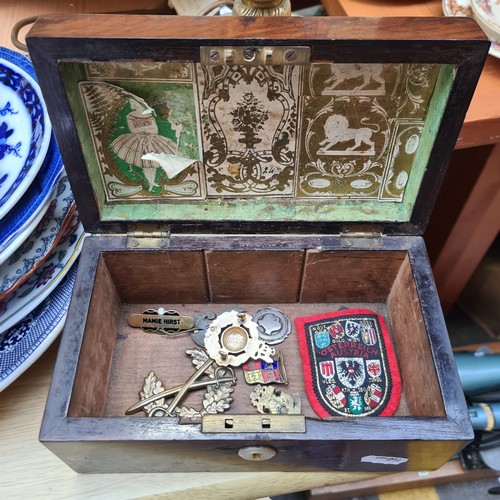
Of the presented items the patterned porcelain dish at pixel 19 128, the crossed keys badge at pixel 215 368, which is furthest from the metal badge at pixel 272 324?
the patterned porcelain dish at pixel 19 128

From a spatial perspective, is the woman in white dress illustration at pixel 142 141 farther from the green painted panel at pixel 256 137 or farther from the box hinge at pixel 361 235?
the box hinge at pixel 361 235

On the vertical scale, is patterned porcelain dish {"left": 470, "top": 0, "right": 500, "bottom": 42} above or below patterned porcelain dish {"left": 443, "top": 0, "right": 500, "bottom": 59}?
below

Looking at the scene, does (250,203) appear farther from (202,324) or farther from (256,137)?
(202,324)

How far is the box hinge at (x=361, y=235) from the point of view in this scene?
858 mm

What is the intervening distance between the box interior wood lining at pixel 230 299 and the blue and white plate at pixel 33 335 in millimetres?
60

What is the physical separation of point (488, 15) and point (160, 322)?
2.61ft

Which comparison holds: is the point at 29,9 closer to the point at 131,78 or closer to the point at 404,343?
the point at 131,78

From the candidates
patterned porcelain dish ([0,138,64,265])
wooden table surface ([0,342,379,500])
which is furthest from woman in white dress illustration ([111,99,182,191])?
wooden table surface ([0,342,379,500])

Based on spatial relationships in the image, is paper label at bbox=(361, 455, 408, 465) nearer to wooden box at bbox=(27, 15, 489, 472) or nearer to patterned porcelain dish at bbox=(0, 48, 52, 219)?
wooden box at bbox=(27, 15, 489, 472)

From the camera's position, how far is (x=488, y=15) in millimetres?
945

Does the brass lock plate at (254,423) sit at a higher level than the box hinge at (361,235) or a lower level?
lower

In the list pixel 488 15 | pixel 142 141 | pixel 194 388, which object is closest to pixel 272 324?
pixel 194 388

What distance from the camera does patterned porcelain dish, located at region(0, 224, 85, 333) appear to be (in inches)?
31.9

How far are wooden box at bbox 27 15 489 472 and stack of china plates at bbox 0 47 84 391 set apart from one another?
6cm
